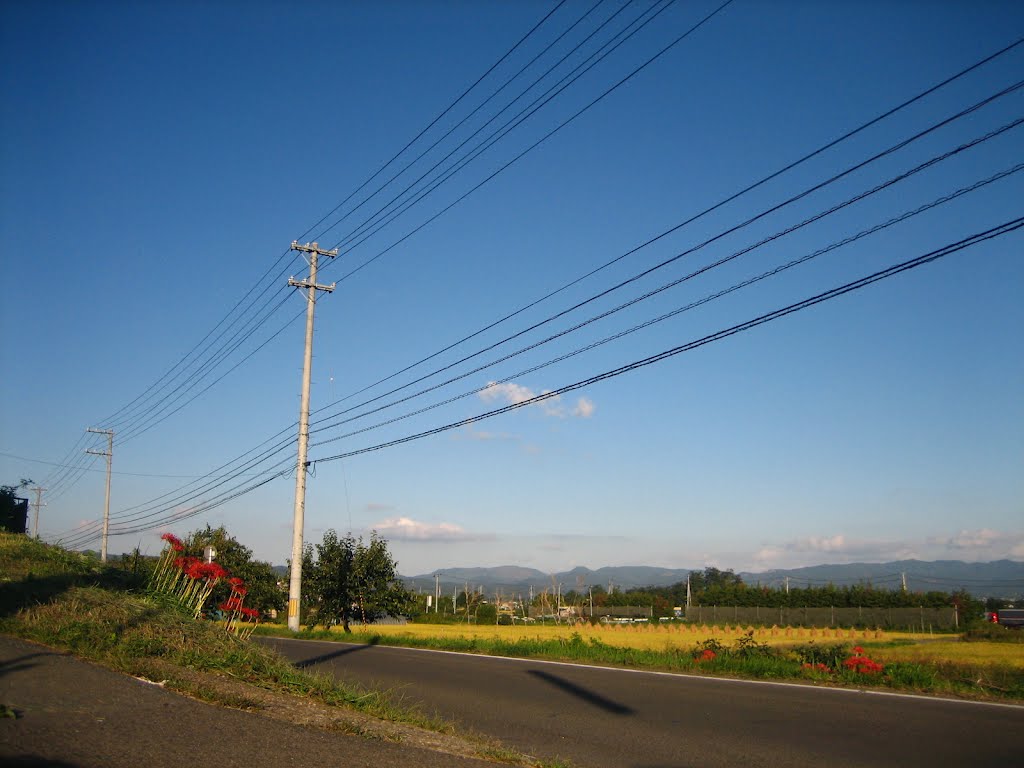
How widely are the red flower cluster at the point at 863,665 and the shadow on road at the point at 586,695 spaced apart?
18.5 ft

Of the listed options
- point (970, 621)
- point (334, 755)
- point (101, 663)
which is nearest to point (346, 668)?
point (101, 663)

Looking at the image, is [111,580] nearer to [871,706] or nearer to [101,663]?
[101,663]

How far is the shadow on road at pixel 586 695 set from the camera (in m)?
11.1

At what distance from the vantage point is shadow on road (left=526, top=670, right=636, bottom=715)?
36.4 feet

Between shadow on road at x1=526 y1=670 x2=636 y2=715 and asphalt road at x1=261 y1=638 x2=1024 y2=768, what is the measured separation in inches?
0.8

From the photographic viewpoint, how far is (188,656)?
29.7ft

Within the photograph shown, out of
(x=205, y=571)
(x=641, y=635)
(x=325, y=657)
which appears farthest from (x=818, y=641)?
(x=205, y=571)

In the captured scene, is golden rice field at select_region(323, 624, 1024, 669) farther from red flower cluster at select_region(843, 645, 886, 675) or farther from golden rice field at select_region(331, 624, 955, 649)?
red flower cluster at select_region(843, 645, 886, 675)

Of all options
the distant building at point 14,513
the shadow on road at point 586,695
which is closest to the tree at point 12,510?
the distant building at point 14,513

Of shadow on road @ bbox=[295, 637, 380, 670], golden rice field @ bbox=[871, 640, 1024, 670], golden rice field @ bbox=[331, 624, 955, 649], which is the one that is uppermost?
shadow on road @ bbox=[295, 637, 380, 670]

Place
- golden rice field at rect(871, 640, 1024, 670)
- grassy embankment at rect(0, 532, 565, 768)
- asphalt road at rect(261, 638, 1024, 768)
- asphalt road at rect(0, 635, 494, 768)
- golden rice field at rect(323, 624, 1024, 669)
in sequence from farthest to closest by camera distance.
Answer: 1. golden rice field at rect(323, 624, 1024, 669)
2. golden rice field at rect(871, 640, 1024, 670)
3. asphalt road at rect(261, 638, 1024, 768)
4. grassy embankment at rect(0, 532, 565, 768)
5. asphalt road at rect(0, 635, 494, 768)

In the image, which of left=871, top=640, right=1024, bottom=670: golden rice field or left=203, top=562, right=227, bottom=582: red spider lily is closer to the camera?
left=203, top=562, right=227, bottom=582: red spider lily

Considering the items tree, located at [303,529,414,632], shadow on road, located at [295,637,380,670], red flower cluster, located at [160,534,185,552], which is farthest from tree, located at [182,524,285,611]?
red flower cluster, located at [160,534,185,552]

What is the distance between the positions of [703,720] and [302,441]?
20.8 meters
